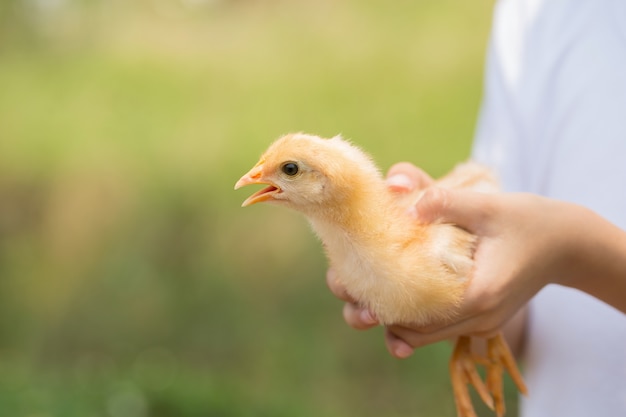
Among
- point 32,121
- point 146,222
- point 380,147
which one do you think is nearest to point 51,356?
point 146,222

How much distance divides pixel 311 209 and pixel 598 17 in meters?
0.44

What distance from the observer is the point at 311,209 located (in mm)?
741

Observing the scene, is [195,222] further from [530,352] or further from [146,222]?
[530,352]

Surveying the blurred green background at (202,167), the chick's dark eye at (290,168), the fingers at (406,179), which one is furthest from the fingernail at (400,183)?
the blurred green background at (202,167)

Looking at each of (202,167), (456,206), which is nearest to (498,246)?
(456,206)

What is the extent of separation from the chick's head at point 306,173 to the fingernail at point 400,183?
0.24 ft

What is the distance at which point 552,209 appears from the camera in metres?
0.72

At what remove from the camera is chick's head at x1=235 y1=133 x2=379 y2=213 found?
0.71 m

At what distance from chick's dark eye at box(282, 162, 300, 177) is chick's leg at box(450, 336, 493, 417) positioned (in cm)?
26

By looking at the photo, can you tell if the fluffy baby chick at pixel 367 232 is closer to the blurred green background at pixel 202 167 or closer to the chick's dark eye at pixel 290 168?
the chick's dark eye at pixel 290 168

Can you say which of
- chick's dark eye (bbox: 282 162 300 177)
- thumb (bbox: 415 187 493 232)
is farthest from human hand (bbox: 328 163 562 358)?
chick's dark eye (bbox: 282 162 300 177)

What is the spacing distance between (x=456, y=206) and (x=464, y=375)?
200 mm

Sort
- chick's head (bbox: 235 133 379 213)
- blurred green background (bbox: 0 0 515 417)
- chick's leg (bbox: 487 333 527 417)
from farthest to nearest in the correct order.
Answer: blurred green background (bbox: 0 0 515 417)
chick's leg (bbox: 487 333 527 417)
chick's head (bbox: 235 133 379 213)

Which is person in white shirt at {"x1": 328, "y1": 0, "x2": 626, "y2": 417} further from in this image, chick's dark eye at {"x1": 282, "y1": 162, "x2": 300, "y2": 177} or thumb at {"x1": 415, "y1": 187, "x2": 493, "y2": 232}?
chick's dark eye at {"x1": 282, "y1": 162, "x2": 300, "y2": 177}
